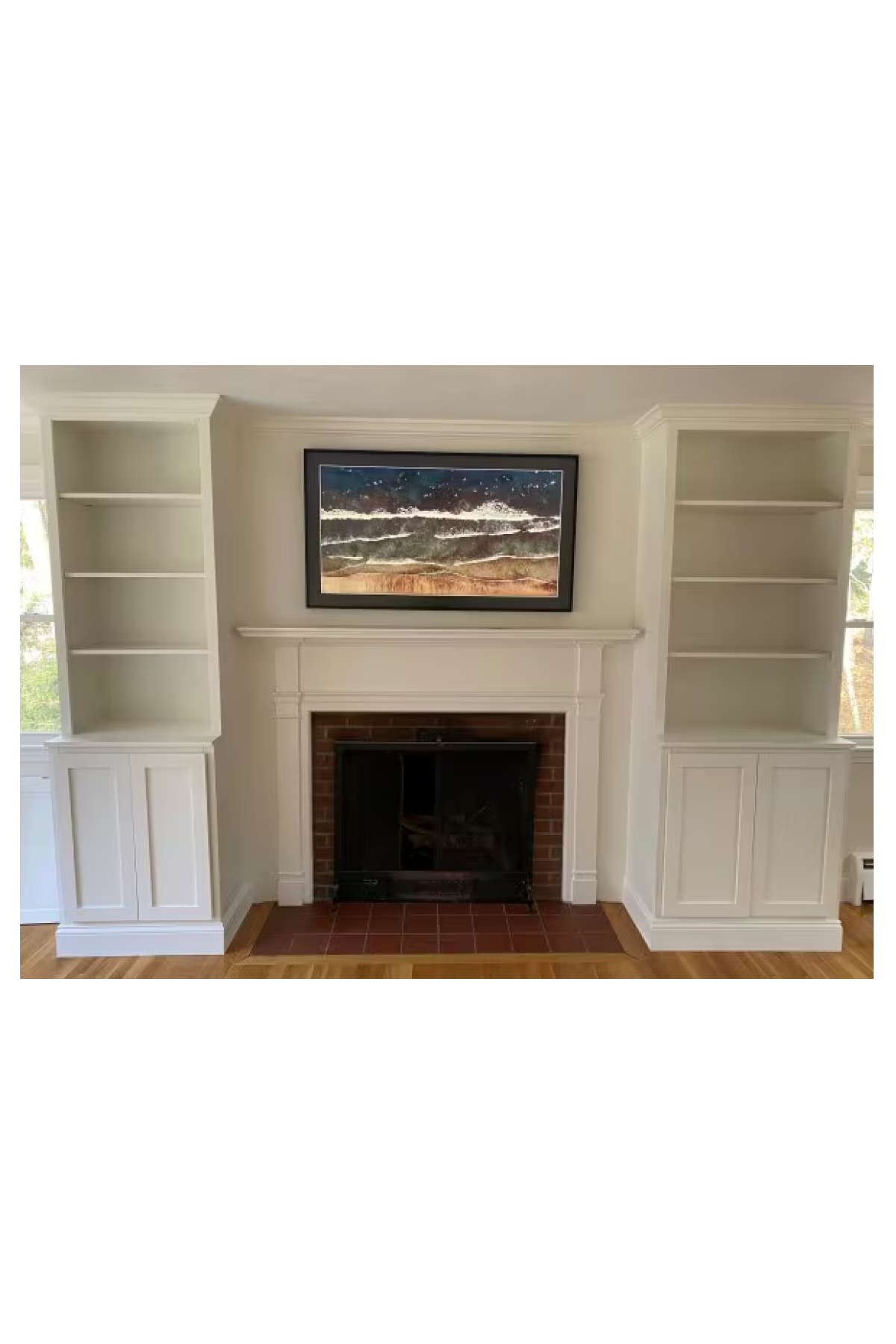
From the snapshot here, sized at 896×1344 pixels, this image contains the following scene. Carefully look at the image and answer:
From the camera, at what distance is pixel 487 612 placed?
320 centimetres

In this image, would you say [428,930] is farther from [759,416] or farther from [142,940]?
[759,416]

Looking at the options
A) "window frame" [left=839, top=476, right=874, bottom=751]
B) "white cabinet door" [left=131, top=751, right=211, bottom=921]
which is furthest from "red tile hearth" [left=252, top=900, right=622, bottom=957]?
"window frame" [left=839, top=476, right=874, bottom=751]

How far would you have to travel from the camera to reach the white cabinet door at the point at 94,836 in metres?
2.78

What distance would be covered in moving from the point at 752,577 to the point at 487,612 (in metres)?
1.14

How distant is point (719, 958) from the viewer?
2.90 metres

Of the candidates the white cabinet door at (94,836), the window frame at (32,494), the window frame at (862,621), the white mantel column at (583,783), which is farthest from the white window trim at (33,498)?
the window frame at (862,621)

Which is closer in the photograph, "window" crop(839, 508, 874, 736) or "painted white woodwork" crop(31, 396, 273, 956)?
"painted white woodwork" crop(31, 396, 273, 956)

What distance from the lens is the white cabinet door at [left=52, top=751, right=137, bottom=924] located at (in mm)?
2779

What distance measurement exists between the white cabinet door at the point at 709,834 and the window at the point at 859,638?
3.01ft

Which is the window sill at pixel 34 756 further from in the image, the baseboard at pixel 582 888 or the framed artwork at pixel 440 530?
the baseboard at pixel 582 888

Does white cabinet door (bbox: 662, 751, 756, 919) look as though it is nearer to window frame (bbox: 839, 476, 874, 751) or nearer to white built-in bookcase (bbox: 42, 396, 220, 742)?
window frame (bbox: 839, 476, 874, 751)

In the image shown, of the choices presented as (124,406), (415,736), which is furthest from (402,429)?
(415,736)

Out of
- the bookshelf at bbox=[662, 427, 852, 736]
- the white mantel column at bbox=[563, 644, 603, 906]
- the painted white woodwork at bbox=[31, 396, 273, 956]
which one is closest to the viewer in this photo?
the painted white woodwork at bbox=[31, 396, 273, 956]

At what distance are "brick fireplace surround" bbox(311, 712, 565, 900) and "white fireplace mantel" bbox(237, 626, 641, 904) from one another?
0.15 ft
